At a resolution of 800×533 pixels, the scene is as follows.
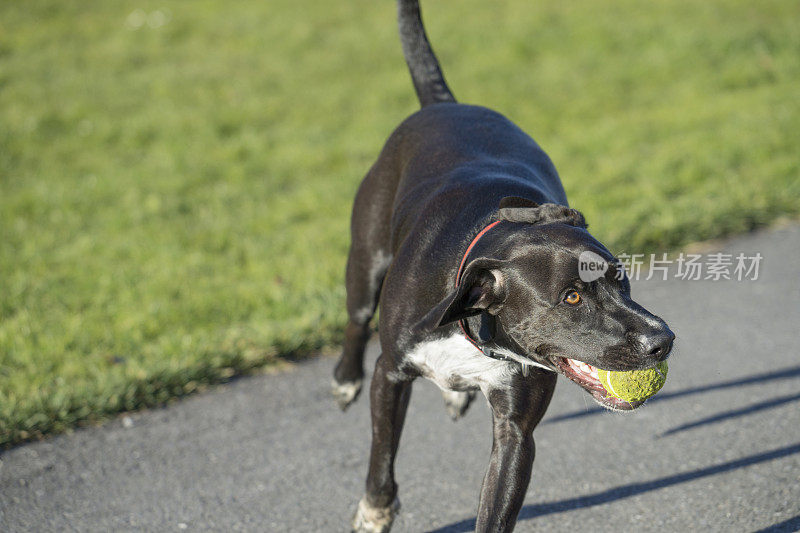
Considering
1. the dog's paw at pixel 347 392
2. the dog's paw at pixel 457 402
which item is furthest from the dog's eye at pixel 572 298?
the dog's paw at pixel 347 392

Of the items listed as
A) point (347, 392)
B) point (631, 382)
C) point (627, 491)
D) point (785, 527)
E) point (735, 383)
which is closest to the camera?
point (631, 382)

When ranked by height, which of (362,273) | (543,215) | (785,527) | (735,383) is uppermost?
(543,215)

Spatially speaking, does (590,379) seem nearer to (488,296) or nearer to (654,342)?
(654,342)

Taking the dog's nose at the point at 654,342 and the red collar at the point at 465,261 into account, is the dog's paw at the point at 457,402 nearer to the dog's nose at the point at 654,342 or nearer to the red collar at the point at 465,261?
the red collar at the point at 465,261

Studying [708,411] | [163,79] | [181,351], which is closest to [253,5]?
[163,79]

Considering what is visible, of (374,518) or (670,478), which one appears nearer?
(374,518)

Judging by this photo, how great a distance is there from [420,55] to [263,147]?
A: 13.9 ft

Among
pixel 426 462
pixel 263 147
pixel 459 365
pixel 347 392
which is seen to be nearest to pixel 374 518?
pixel 426 462

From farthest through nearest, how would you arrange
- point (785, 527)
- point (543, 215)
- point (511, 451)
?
point (785, 527) < point (511, 451) < point (543, 215)

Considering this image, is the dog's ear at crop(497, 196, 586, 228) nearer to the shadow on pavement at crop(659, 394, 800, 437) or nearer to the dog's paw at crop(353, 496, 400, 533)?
the dog's paw at crop(353, 496, 400, 533)

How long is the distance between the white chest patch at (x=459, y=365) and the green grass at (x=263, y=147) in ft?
6.46

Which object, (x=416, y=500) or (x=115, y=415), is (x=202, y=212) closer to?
(x=115, y=415)

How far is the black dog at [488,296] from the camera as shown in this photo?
2.66m

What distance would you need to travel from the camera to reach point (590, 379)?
278 cm
